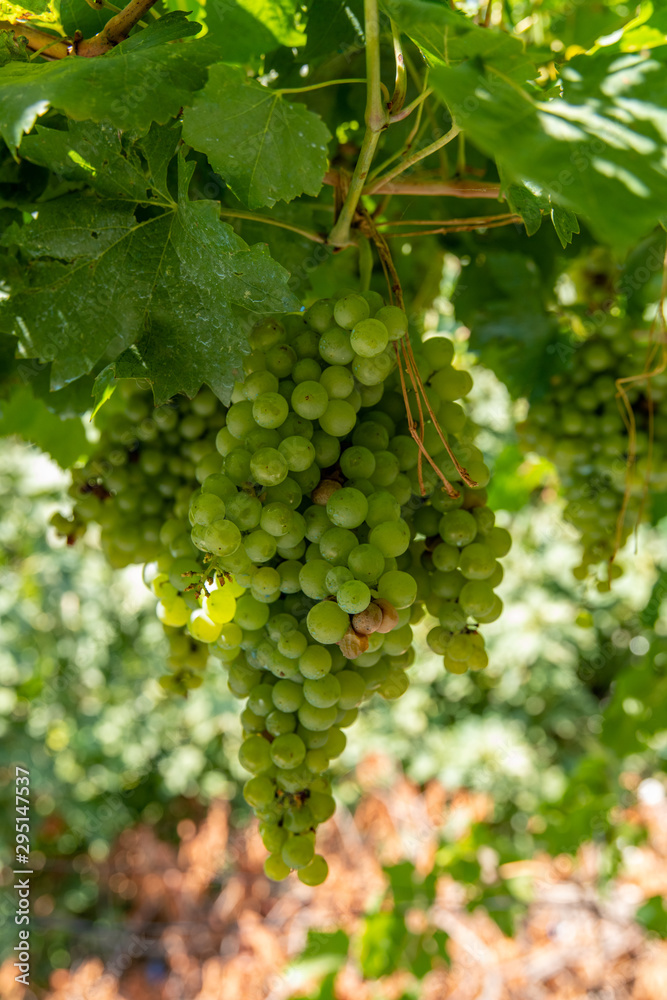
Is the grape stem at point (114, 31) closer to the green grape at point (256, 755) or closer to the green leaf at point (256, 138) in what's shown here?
the green leaf at point (256, 138)

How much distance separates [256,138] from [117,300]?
13 centimetres

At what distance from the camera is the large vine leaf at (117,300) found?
433 millimetres

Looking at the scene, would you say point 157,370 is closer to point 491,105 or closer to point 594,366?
point 491,105

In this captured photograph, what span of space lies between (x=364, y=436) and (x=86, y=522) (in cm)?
32

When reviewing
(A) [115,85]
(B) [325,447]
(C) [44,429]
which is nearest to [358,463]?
(B) [325,447]

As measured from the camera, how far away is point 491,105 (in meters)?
0.31

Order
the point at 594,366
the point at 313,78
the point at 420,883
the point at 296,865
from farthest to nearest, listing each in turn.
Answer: the point at 420,883 → the point at 594,366 → the point at 313,78 → the point at 296,865

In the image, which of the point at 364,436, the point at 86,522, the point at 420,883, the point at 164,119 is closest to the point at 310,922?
the point at 420,883

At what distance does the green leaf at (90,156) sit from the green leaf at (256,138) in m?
0.05

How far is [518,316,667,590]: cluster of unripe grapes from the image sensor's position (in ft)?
2.24

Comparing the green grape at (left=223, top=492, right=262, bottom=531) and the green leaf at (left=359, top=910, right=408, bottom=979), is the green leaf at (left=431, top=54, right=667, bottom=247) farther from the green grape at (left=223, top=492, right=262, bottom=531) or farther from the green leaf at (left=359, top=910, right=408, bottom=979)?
the green leaf at (left=359, top=910, right=408, bottom=979)

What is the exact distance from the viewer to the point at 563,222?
1.43 ft

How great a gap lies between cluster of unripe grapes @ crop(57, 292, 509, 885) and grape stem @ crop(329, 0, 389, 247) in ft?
0.22

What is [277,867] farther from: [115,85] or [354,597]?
[115,85]
